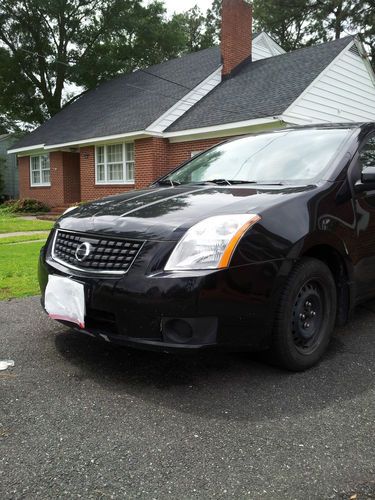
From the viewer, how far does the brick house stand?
12876 mm

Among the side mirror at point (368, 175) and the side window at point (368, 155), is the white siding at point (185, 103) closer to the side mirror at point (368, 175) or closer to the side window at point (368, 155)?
the side window at point (368, 155)

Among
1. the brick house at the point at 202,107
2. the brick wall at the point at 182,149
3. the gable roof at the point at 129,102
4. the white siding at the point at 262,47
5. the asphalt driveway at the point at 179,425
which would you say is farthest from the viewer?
the white siding at the point at 262,47

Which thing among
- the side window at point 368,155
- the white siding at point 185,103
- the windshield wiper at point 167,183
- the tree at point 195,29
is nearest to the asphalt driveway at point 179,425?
the side window at point 368,155

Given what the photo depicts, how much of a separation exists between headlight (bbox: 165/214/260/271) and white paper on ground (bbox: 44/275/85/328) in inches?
24.3

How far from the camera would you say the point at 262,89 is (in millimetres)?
13586

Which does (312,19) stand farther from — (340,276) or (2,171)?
(340,276)

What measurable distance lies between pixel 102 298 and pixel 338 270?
5.58 feet

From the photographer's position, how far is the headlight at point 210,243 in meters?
2.53

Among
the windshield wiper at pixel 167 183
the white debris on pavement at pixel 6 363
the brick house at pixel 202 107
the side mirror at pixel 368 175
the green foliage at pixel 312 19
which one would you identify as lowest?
the white debris on pavement at pixel 6 363

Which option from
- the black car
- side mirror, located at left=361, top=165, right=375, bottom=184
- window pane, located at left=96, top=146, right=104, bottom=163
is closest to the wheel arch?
the black car

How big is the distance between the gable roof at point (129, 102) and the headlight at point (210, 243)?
12.1 m

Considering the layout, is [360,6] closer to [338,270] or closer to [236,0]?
[236,0]

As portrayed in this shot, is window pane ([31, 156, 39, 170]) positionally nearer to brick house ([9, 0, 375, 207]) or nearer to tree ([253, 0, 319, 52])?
brick house ([9, 0, 375, 207])

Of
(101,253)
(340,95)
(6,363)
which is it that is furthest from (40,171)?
(101,253)
